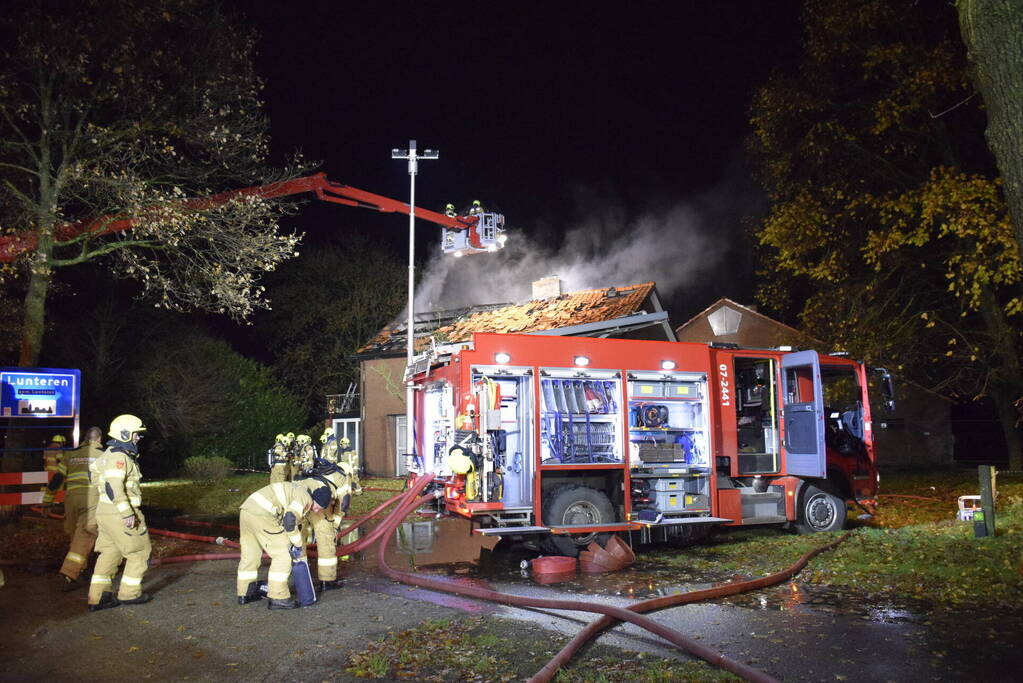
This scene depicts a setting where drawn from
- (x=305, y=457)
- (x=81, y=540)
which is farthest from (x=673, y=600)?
(x=81, y=540)

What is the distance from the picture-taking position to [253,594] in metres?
7.77

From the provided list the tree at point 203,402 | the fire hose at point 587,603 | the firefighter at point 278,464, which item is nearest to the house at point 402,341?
the tree at point 203,402

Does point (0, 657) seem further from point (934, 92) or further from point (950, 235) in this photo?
point (950, 235)

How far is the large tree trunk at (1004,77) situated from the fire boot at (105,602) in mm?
7748

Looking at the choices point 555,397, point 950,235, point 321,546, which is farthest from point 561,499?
point 950,235

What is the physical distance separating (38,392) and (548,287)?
1812 cm

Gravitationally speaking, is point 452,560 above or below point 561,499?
below

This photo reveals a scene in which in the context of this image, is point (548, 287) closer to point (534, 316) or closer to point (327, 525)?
point (534, 316)

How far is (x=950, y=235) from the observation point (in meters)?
16.8

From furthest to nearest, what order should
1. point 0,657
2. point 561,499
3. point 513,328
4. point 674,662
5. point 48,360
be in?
point 48,360 → point 513,328 → point 561,499 → point 0,657 → point 674,662

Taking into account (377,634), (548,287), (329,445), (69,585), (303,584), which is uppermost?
(548,287)

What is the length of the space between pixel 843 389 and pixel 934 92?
207 inches

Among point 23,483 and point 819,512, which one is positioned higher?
point 23,483

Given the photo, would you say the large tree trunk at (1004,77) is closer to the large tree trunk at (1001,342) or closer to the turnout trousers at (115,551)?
the turnout trousers at (115,551)
